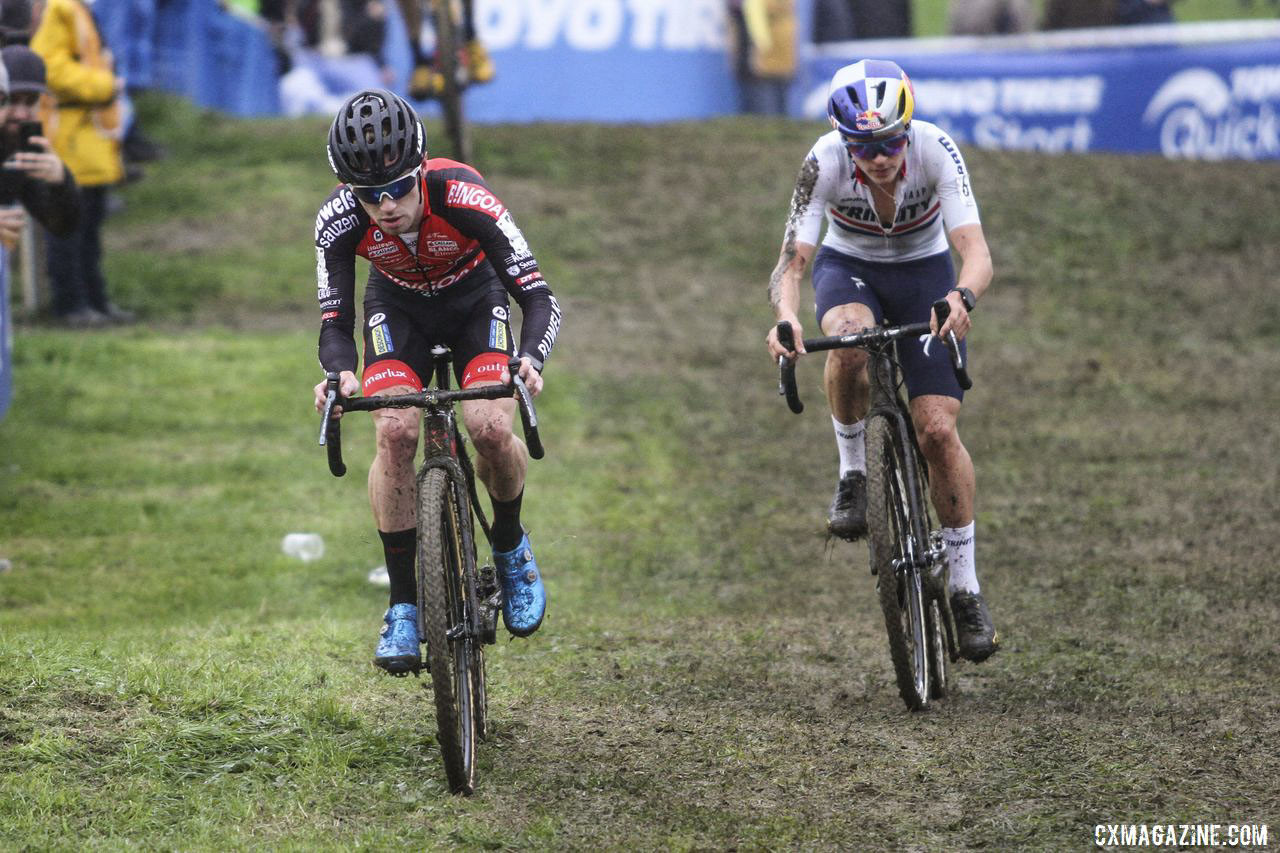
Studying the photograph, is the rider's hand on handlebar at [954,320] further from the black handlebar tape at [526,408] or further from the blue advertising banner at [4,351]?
the blue advertising banner at [4,351]

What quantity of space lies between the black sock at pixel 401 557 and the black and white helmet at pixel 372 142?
4.21 feet

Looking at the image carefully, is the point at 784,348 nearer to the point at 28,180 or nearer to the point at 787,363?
the point at 787,363

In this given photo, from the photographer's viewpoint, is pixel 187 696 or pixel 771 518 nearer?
pixel 187 696

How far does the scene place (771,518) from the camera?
10117 mm

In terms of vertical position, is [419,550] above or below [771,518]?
above

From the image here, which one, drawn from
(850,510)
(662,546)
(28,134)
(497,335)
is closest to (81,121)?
(28,134)

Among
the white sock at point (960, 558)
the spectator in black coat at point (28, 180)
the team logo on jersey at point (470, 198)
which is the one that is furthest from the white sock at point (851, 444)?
the spectator in black coat at point (28, 180)

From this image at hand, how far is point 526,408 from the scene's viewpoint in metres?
5.32

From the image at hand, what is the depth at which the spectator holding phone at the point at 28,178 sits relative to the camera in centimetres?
830

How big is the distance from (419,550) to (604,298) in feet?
32.9

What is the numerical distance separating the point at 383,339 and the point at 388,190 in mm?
638

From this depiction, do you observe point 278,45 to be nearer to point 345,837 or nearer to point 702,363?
point 702,363

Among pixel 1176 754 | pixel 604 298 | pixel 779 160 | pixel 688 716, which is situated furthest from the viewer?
pixel 779 160

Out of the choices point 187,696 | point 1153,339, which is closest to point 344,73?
point 1153,339
